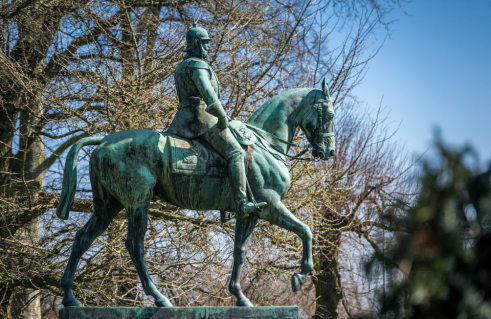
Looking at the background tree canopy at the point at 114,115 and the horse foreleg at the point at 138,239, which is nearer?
the horse foreleg at the point at 138,239

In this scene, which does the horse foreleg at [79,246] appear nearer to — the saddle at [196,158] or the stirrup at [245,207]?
the saddle at [196,158]

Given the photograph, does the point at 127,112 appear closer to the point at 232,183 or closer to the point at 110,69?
the point at 110,69

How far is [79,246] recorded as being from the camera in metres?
5.83

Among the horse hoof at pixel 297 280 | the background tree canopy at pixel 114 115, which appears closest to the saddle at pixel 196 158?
the horse hoof at pixel 297 280

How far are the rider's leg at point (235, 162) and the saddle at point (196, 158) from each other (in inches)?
3.0

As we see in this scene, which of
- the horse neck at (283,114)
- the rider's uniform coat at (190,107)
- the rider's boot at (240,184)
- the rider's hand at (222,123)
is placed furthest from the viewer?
the horse neck at (283,114)

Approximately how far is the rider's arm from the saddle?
0.31 metres

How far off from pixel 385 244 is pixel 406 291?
90mm

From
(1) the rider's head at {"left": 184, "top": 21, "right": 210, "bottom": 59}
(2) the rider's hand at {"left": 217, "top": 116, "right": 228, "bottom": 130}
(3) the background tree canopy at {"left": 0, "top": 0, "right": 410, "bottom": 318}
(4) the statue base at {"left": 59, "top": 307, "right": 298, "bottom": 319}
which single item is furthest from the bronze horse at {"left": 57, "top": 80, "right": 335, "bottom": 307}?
(3) the background tree canopy at {"left": 0, "top": 0, "right": 410, "bottom": 318}

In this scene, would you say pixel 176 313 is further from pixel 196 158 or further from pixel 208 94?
pixel 208 94

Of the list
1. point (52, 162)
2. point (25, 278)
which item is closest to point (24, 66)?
point (52, 162)

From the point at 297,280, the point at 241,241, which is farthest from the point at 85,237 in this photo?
the point at 297,280

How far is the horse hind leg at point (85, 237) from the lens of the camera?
5.75 meters

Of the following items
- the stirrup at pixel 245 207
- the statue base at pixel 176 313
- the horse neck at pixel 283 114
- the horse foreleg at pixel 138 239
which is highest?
the horse neck at pixel 283 114
